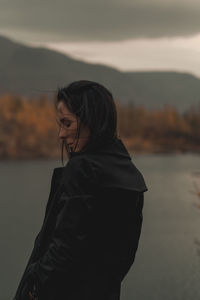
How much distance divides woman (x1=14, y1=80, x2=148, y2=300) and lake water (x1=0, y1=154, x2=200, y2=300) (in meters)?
1.59

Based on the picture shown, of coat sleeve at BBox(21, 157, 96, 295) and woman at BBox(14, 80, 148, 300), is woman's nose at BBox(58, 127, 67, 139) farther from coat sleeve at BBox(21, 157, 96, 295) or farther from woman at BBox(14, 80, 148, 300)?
coat sleeve at BBox(21, 157, 96, 295)

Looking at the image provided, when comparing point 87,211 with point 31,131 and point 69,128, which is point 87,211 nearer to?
point 69,128

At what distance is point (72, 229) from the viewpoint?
1.10 metres

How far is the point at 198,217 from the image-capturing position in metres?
11.7

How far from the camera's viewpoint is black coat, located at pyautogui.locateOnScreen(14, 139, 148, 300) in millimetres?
1107

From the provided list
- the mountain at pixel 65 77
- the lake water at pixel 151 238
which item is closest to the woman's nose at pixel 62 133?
the lake water at pixel 151 238

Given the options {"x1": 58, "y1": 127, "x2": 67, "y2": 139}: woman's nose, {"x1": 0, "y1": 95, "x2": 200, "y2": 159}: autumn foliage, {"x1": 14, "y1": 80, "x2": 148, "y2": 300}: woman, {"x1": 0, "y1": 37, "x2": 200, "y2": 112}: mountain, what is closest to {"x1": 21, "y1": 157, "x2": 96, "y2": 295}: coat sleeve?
{"x1": 14, "y1": 80, "x2": 148, "y2": 300}: woman

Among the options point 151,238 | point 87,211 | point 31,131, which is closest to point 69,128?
point 87,211

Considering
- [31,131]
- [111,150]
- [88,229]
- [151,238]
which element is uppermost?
[111,150]

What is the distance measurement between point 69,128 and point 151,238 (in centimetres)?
774

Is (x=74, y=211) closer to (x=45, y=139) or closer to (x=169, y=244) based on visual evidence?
(x=169, y=244)

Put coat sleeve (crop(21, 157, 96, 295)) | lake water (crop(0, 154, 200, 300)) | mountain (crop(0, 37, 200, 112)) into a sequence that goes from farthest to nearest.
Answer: mountain (crop(0, 37, 200, 112)), lake water (crop(0, 154, 200, 300)), coat sleeve (crop(21, 157, 96, 295))

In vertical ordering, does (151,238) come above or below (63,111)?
below

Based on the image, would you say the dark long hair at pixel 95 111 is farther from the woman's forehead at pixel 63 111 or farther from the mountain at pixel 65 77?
the mountain at pixel 65 77
